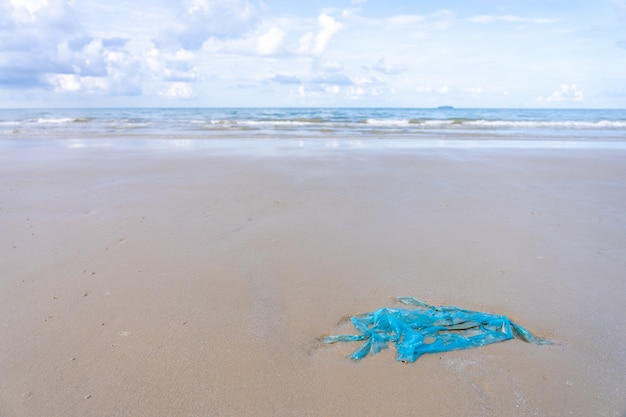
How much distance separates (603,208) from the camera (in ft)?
22.2

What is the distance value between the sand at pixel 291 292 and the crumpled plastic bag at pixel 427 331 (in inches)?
3.9

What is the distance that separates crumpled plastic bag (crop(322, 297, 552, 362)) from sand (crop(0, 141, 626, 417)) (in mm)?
99

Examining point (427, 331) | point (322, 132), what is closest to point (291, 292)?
point (427, 331)

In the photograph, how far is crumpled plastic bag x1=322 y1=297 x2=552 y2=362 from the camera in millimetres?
2975

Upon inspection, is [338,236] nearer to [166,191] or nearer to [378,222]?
[378,222]

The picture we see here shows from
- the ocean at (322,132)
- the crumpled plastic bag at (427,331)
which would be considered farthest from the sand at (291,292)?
the ocean at (322,132)

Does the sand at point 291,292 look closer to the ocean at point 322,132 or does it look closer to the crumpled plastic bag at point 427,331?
the crumpled plastic bag at point 427,331

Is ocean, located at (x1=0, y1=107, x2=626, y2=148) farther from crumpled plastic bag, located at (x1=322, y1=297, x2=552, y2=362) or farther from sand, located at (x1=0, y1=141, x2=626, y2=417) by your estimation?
crumpled plastic bag, located at (x1=322, y1=297, x2=552, y2=362)

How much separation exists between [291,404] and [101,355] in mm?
1329

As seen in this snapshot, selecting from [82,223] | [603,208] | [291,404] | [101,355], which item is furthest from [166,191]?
[603,208]

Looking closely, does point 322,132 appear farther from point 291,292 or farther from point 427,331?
point 427,331

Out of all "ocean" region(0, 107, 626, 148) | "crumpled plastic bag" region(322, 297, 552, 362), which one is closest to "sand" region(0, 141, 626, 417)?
"crumpled plastic bag" region(322, 297, 552, 362)

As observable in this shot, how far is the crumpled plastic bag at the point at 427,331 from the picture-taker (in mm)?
2975

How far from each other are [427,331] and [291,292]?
1.22 m
